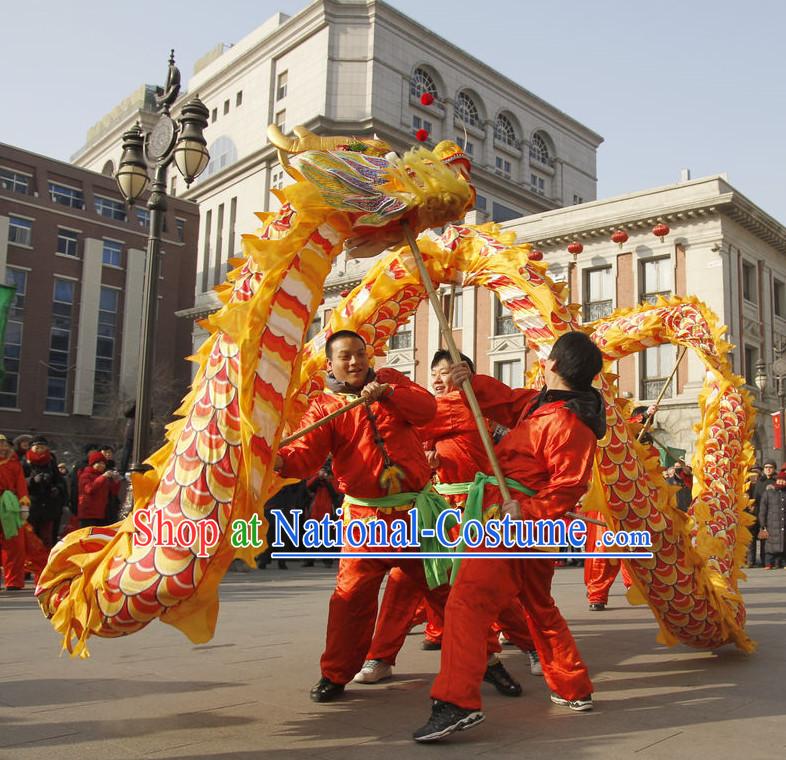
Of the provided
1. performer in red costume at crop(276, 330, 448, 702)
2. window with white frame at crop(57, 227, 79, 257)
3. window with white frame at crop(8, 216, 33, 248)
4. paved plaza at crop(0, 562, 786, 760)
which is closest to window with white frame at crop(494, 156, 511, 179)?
window with white frame at crop(57, 227, 79, 257)

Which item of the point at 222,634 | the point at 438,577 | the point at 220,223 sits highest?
the point at 220,223

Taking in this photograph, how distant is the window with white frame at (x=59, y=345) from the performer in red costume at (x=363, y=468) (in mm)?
38724

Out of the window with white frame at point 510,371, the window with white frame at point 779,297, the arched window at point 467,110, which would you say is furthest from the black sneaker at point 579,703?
the arched window at point 467,110

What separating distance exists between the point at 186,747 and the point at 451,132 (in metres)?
46.0

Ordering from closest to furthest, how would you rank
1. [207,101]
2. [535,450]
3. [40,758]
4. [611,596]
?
[40,758] → [535,450] → [611,596] → [207,101]

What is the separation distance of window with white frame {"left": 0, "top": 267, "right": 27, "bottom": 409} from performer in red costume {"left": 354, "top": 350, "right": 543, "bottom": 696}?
3710 centimetres

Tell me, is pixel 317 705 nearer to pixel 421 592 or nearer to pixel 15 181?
pixel 421 592

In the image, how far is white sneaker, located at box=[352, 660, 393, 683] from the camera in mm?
4305

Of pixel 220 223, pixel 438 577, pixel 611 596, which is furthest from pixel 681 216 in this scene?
pixel 220 223

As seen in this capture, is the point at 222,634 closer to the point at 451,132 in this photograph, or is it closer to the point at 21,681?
the point at 21,681

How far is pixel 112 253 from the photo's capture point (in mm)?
41469

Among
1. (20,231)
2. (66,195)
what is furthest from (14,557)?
(66,195)

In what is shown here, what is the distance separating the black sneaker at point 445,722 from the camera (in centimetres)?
320

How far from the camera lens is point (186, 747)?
3.15 meters
